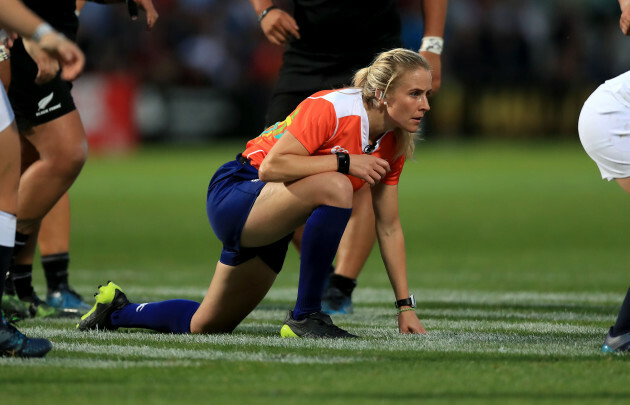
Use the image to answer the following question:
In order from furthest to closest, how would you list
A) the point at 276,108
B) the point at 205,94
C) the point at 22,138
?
the point at 205,94 < the point at 276,108 < the point at 22,138

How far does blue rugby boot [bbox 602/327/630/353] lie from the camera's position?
4.41 metres

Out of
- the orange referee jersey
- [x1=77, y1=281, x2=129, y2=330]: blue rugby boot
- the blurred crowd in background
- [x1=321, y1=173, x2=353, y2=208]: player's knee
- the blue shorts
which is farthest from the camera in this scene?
the blurred crowd in background

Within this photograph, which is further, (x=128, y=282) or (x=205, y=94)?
(x=205, y=94)

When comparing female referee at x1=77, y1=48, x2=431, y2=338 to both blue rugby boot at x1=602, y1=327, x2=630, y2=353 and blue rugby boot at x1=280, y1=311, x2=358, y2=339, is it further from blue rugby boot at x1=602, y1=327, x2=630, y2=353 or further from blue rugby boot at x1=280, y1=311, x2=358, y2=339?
blue rugby boot at x1=602, y1=327, x2=630, y2=353

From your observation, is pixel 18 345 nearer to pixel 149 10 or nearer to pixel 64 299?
pixel 64 299

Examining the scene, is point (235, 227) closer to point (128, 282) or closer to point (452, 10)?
point (128, 282)

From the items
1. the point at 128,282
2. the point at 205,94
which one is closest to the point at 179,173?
the point at 205,94

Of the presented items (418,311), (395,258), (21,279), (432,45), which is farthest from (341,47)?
(21,279)

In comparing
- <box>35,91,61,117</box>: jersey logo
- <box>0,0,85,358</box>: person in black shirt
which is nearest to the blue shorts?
<box>0,0,85,358</box>: person in black shirt

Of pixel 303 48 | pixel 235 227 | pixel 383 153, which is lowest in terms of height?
pixel 235 227

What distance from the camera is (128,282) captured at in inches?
303

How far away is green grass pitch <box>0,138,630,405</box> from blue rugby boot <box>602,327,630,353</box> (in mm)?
82

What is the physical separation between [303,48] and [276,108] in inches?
15.6

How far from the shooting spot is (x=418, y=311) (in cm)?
623
